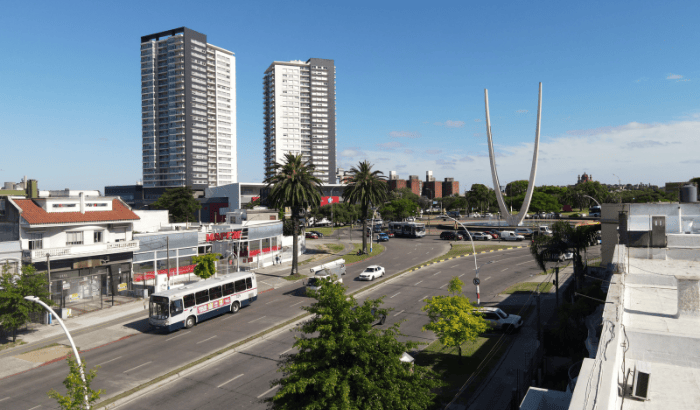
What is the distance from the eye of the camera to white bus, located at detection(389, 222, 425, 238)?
91.9 m

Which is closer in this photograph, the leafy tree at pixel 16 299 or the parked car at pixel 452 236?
the leafy tree at pixel 16 299

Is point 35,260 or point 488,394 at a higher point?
point 35,260

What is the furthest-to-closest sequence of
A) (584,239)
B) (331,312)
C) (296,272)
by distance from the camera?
(296,272) < (584,239) < (331,312)

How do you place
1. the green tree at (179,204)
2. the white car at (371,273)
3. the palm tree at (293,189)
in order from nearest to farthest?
the white car at (371,273)
the palm tree at (293,189)
the green tree at (179,204)

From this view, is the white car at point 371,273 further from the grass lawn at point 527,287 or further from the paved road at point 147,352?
the grass lawn at point 527,287

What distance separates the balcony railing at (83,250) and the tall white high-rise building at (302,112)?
146 meters

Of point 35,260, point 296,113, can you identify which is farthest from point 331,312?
point 296,113

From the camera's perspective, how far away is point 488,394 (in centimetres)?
2039

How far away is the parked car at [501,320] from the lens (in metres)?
29.2

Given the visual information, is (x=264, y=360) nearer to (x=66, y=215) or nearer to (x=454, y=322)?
(x=454, y=322)

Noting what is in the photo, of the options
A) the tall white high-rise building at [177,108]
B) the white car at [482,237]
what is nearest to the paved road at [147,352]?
the white car at [482,237]

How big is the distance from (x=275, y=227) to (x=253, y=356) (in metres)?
36.0

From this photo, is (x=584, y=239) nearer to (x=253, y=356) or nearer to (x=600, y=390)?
(x=253, y=356)

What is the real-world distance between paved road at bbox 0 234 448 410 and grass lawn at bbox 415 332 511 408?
43.1ft
